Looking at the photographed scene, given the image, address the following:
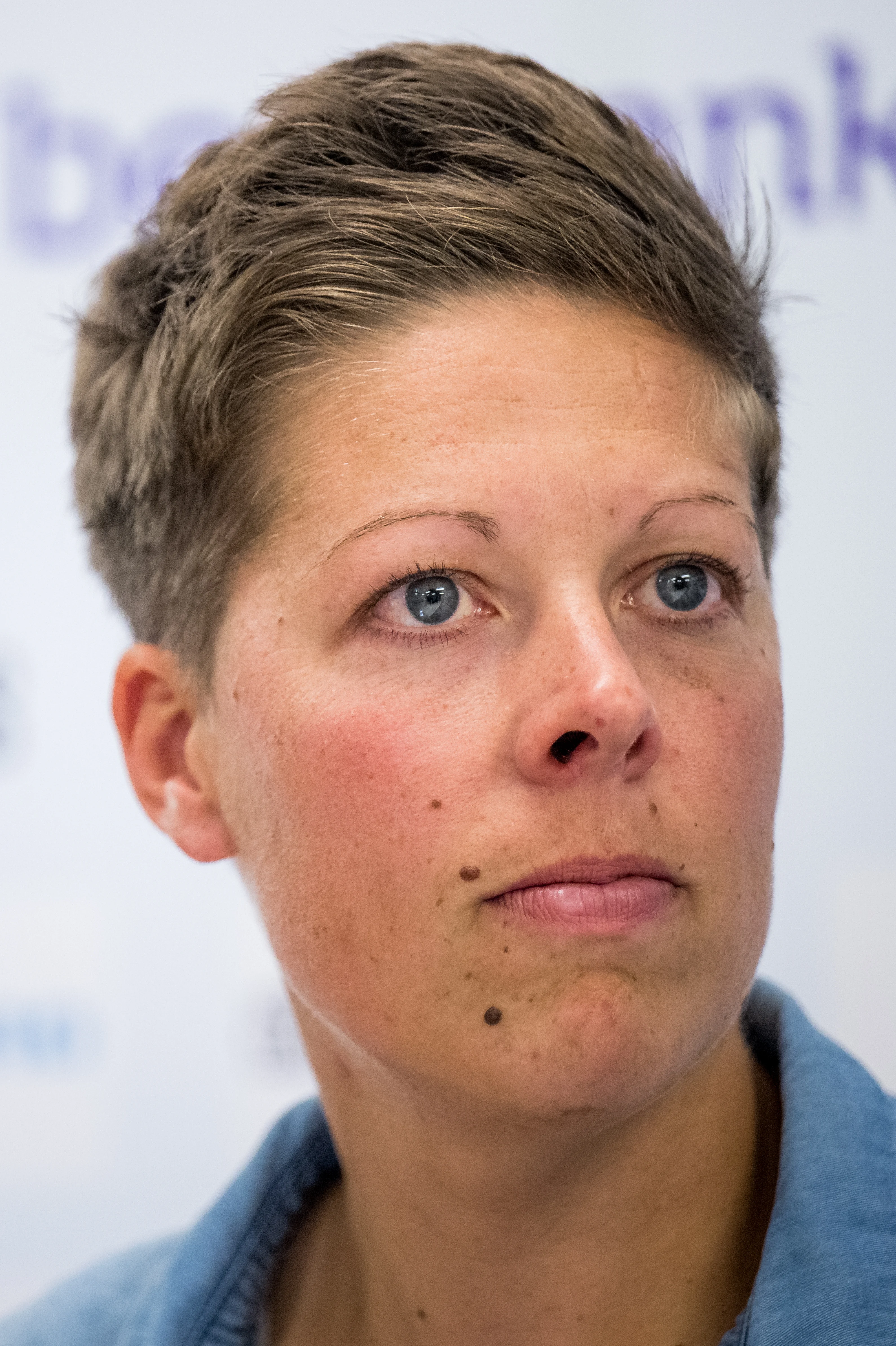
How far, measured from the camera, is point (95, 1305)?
1214 millimetres

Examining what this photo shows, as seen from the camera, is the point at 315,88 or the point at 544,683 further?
the point at 315,88

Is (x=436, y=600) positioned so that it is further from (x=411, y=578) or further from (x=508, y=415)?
(x=508, y=415)

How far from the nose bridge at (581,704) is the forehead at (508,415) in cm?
9

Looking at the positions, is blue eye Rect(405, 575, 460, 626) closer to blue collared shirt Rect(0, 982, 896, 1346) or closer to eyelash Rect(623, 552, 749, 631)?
eyelash Rect(623, 552, 749, 631)

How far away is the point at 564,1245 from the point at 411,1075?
17 cm

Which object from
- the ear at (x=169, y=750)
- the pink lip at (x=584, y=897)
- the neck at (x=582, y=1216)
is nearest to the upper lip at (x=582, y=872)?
the pink lip at (x=584, y=897)

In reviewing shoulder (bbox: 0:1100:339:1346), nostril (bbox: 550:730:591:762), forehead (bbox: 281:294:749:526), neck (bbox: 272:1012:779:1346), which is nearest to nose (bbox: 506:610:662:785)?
nostril (bbox: 550:730:591:762)

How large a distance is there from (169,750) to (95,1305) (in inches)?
21.0

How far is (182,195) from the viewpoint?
3.50 ft

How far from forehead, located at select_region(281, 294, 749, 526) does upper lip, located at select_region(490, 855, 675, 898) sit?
227 millimetres

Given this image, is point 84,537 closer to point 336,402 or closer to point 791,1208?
point 336,402

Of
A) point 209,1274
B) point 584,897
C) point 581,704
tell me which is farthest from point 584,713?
point 209,1274

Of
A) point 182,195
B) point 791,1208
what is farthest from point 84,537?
point 791,1208

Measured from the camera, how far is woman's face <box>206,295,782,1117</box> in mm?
793
